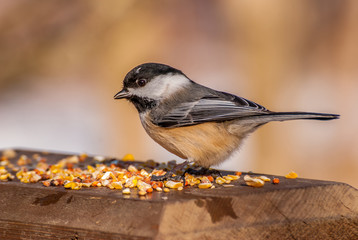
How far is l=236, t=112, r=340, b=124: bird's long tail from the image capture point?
223 cm

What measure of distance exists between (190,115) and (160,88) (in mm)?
254

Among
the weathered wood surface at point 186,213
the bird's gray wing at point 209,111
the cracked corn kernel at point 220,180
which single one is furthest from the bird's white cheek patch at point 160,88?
the weathered wood surface at point 186,213

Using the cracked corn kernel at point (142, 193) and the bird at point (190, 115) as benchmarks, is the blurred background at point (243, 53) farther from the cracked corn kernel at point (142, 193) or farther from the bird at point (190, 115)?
the cracked corn kernel at point (142, 193)

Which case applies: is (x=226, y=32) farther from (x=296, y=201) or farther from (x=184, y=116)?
(x=296, y=201)

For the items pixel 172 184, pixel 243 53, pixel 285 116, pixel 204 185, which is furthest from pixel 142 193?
pixel 243 53

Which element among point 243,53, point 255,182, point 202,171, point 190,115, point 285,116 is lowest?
point 202,171

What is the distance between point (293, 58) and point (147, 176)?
2.95m

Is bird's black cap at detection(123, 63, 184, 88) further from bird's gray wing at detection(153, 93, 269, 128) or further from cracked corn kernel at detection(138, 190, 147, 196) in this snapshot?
cracked corn kernel at detection(138, 190, 147, 196)

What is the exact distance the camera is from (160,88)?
9.06 ft

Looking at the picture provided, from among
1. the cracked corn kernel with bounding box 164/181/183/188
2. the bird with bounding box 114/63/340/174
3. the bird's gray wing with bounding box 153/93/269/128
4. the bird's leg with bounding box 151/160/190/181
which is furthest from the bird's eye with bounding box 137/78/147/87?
the cracked corn kernel with bounding box 164/181/183/188

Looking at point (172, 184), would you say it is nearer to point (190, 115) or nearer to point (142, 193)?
point (142, 193)

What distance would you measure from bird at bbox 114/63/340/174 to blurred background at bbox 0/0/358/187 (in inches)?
76.4

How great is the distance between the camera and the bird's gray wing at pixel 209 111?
2569 millimetres

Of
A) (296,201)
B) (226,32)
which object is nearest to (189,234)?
(296,201)
